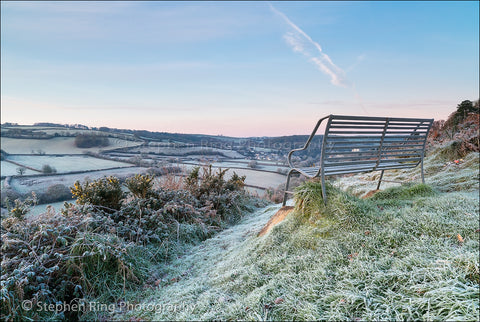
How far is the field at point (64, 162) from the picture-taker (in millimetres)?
7281

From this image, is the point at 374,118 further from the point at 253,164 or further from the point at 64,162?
the point at 64,162

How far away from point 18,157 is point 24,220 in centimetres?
668

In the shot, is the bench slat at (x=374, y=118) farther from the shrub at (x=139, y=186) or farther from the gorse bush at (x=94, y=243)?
the shrub at (x=139, y=186)

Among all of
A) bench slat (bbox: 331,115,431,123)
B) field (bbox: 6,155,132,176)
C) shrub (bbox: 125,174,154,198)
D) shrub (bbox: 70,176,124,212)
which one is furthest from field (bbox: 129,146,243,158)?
bench slat (bbox: 331,115,431,123)

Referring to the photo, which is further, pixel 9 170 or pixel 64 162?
pixel 64 162

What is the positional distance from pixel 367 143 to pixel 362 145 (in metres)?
0.16

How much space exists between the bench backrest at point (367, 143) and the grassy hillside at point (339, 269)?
0.52 m

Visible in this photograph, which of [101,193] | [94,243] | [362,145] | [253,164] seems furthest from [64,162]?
[362,145]

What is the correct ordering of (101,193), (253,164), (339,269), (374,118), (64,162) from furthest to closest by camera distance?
(253,164) → (64,162) → (101,193) → (374,118) → (339,269)

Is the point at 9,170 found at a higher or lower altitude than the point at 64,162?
lower

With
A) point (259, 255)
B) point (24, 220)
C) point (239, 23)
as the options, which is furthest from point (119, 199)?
point (239, 23)

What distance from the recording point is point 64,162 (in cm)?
794

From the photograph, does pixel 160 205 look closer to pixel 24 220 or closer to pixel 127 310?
pixel 24 220

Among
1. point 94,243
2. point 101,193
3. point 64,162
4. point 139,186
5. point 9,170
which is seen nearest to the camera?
point 94,243
